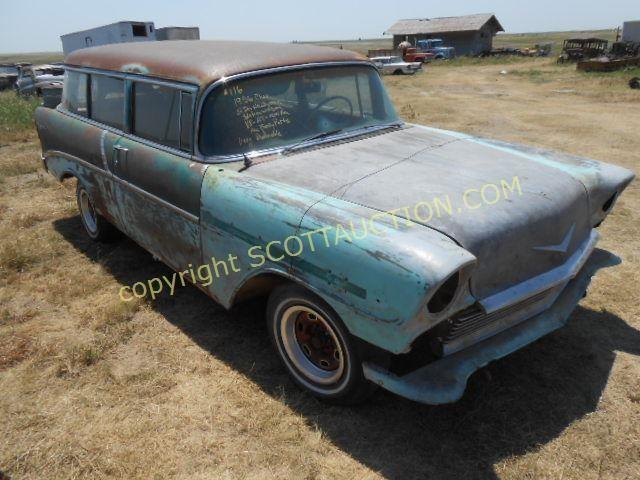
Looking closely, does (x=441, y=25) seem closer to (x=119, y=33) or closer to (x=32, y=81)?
(x=119, y=33)

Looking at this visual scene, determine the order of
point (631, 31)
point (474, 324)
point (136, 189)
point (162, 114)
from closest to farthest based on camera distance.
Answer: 1. point (474, 324)
2. point (162, 114)
3. point (136, 189)
4. point (631, 31)

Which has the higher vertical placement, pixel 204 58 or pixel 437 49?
pixel 204 58

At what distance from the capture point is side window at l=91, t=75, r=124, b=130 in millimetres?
3738

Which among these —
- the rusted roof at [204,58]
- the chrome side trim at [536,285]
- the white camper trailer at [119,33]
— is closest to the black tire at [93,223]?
the rusted roof at [204,58]

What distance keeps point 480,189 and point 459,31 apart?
48522 millimetres

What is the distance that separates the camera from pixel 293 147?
3090 mm

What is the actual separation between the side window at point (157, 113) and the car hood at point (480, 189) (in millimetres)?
761

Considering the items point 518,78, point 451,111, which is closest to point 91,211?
point 451,111

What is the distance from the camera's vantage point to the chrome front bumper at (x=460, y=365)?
2.18 metres

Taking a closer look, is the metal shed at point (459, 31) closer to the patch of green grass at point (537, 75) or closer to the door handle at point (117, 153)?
the patch of green grass at point (537, 75)

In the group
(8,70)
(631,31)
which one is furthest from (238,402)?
(631,31)

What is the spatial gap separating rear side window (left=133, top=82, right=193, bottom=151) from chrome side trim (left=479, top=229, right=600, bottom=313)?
200 cm

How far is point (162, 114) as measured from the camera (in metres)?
3.33

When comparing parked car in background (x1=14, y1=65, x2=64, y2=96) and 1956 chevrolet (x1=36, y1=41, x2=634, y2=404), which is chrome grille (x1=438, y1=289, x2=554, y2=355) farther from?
parked car in background (x1=14, y1=65, x2=64, y2=96)
